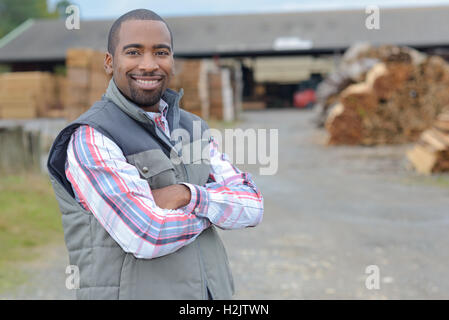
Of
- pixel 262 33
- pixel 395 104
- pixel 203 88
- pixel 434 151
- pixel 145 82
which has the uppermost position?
pixel 262 33

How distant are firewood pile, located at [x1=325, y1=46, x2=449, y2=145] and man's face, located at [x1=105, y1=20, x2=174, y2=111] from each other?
12.3 m

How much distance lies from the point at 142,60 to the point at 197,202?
55cm

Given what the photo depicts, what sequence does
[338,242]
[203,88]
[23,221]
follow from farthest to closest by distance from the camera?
[203,88] < [23,221] < [338,242]

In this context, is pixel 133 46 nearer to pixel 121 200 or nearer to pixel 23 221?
Result: pixel 121 200

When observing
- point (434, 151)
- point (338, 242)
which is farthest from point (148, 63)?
point (434, 151)

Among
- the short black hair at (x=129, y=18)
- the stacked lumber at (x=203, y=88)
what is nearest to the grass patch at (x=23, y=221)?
the short black hair at (x=129, y=18)

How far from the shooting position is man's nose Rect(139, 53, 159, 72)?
1978 mm

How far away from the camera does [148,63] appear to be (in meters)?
1.98

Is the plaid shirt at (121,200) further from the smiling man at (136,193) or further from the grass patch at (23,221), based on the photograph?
the grass patch at (23,221)

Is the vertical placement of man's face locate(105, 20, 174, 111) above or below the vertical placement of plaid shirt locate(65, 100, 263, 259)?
above

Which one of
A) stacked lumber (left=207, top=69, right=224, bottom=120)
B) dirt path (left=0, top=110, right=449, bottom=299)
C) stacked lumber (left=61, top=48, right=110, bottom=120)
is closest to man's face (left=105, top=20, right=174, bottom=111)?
dirt path (left=0, top=110, right=449, bottom=299)

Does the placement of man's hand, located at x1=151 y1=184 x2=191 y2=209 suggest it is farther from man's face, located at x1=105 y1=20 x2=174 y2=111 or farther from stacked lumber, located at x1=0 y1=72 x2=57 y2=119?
stacked lumber, located at x1=0 y1=72 x2=57 y2=119

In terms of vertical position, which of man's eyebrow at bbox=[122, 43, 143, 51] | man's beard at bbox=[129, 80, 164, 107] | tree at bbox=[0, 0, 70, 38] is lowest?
man's beard at bbox=[129, 80, 164, 107]

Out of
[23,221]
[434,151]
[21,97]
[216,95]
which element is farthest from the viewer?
[21,97]
